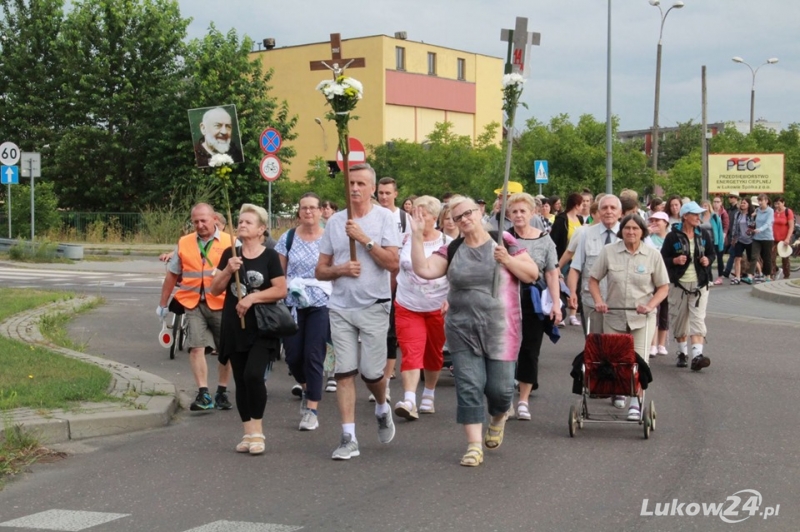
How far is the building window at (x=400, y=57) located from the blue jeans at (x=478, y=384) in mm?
61427

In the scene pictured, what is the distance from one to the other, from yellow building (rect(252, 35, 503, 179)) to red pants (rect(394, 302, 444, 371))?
55.7 m

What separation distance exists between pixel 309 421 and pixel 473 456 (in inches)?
73.9

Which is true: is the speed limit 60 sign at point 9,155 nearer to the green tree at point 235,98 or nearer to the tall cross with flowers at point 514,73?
the green tree at point 235,98

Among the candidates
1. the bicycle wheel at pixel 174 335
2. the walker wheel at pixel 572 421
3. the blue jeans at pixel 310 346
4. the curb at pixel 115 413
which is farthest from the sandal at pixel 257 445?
the bicycle wheel at pixel 174 335

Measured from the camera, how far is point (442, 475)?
23.6 feet

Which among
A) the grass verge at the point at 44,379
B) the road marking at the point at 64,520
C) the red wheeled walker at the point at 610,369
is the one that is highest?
the red wheeled walker at the point at 610,369

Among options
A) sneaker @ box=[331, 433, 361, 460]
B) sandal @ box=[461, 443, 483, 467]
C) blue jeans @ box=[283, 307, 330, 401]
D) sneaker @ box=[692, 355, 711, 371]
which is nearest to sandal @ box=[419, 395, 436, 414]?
blue jeans @ box=[283, 307, 330, 401]

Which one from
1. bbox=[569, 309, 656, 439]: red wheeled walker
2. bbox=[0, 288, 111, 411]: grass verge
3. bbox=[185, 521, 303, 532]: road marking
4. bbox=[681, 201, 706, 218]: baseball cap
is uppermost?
bbox=[681, 201, 706, 218]: baseball cap

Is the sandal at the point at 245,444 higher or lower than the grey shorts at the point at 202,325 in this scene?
lower

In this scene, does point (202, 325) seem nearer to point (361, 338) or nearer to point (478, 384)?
point (361, 338)

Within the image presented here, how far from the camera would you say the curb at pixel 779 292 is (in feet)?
65.5

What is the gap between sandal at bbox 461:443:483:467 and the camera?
7449 mm

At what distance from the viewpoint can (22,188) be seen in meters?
34.7

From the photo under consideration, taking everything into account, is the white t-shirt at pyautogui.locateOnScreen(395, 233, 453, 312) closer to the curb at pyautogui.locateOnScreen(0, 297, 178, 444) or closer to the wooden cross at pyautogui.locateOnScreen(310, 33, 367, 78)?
the wooden cross at pyautogui.locateOnScreen(310, 33, 367, 78)
